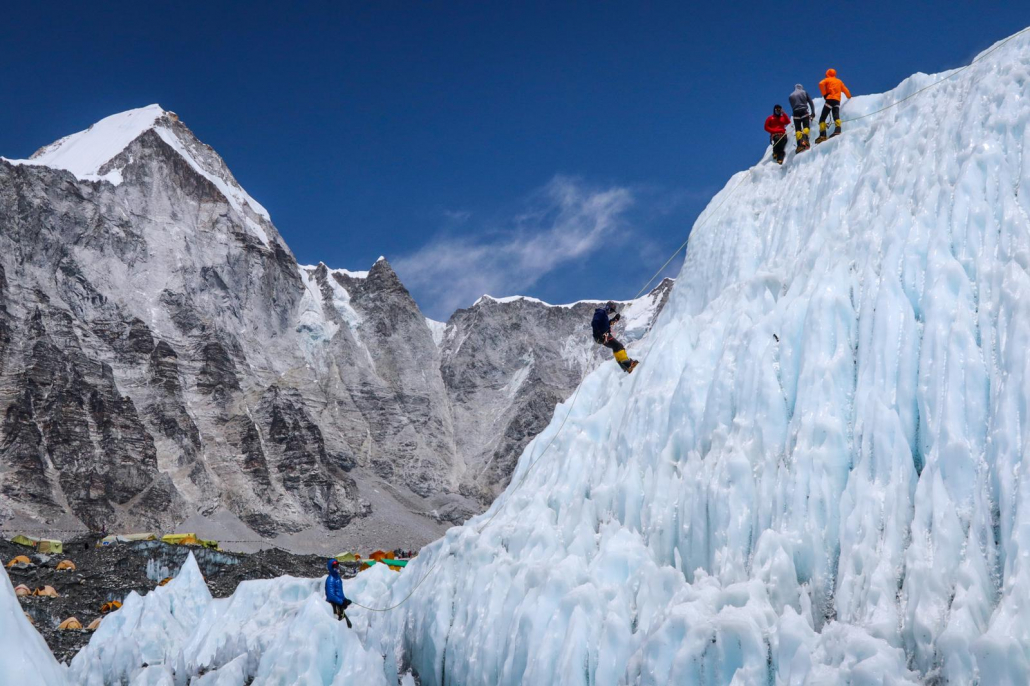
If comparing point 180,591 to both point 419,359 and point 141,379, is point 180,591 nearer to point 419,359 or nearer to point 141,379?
point 141,379

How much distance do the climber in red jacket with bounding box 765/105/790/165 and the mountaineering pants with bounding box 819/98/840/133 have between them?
3.82ft

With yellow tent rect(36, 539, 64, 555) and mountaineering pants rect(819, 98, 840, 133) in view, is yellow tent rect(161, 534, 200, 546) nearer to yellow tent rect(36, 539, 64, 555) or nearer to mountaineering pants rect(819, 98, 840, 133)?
yellow tent rect(36, 539, 64, 555)

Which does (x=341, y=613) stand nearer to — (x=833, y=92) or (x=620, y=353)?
(x=620, y=353)

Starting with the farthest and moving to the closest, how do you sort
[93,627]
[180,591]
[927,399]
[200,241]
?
[200,241] < [93,627] < [180,591] < [927,399]

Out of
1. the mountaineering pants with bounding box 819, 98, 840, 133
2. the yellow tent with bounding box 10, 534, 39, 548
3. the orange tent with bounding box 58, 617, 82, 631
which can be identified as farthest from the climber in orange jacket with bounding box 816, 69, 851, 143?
the yellow tent with bounding box 10, 534, 39, 548

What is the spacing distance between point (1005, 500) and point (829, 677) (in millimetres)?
3176

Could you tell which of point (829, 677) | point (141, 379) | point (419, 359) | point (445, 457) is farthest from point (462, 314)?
point (829, 677)

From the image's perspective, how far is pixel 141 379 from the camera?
331 feet

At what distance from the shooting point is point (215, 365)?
106438 mm

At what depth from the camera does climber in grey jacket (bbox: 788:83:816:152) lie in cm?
1988

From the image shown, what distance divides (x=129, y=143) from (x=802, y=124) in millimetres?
117827

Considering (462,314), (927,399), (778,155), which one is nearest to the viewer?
(927,399)

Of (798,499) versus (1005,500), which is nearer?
(1005,500)

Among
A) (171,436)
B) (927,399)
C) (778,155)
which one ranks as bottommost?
(927,399)
